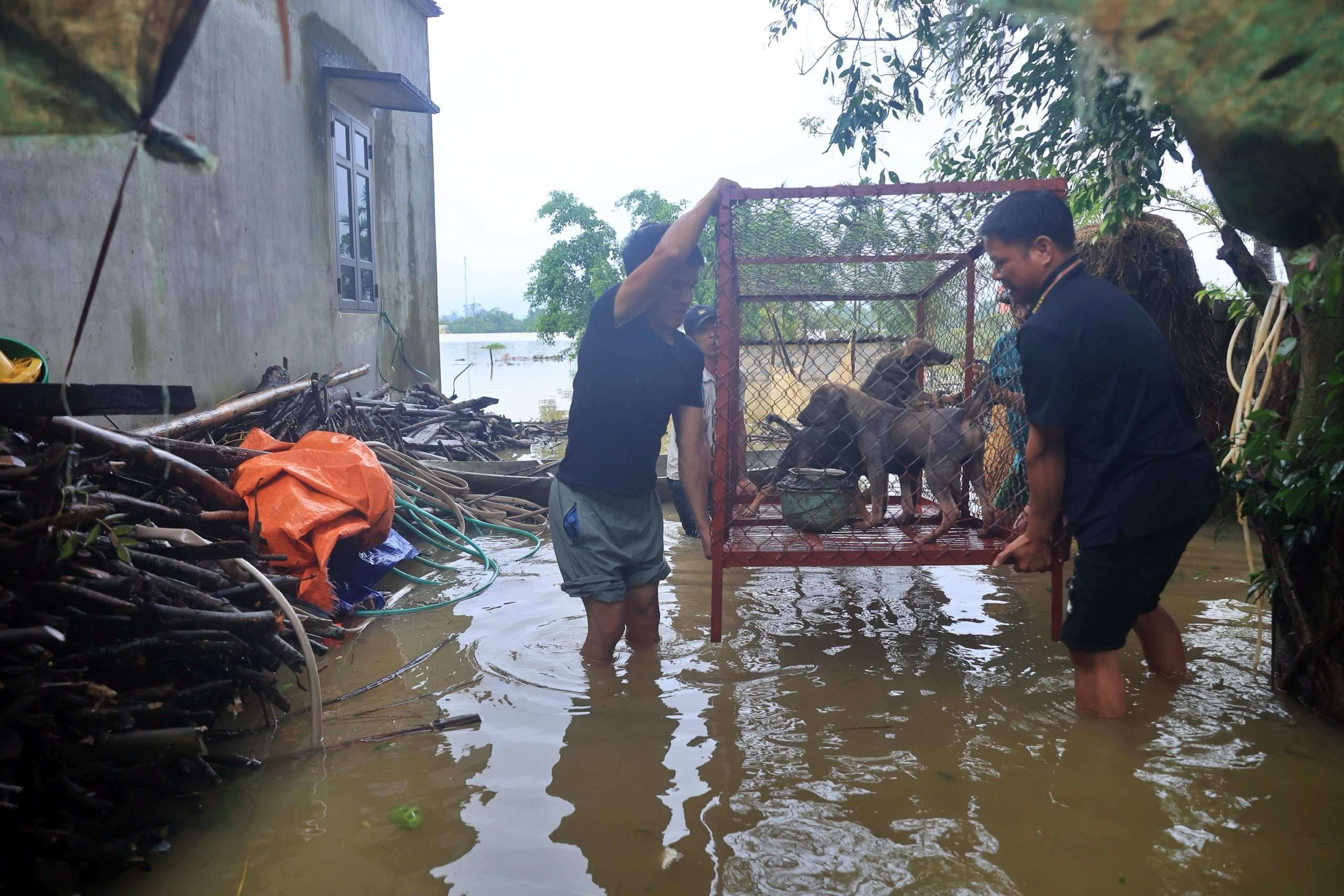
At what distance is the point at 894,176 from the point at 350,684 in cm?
406

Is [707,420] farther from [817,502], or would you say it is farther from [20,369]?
[20,369]

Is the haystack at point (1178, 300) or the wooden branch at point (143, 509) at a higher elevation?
the haystack at point (1178, 300)

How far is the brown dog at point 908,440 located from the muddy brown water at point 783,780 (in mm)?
689

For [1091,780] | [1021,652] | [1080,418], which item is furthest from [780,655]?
[1080,418]

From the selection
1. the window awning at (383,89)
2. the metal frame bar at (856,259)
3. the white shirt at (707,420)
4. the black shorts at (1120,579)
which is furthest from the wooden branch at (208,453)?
the window awning at (383,89)

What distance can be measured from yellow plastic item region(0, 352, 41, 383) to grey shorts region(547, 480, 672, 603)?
1.79 metres

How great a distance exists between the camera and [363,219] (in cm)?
986

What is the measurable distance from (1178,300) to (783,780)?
592cm

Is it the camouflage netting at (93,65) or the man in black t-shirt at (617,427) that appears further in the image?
the man in black t-shirt at (617,427)

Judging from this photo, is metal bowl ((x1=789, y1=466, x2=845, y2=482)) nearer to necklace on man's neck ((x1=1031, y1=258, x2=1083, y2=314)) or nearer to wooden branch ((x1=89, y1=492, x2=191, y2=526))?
necklace on man's neck ((x1=1031, y1=258, x2=1083, y2=314))

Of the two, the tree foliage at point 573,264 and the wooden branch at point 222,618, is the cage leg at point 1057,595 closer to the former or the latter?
the wooden branch at point 222,618

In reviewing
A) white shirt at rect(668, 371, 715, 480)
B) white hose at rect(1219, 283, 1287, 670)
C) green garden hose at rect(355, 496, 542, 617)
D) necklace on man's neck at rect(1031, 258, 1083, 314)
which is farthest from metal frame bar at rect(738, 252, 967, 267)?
green garden hose at rect(355, 496, 542, 617)

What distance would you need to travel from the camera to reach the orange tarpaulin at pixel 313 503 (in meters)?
4.03

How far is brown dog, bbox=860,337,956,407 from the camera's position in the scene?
4312 mm
